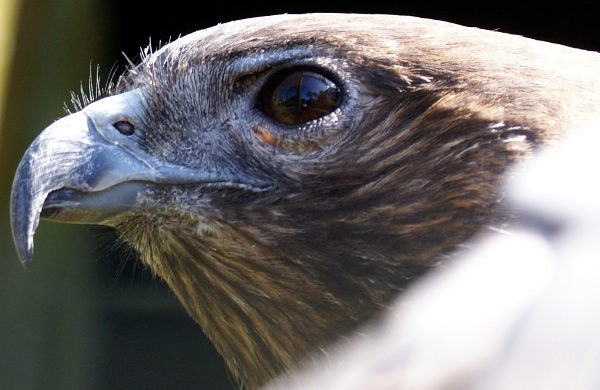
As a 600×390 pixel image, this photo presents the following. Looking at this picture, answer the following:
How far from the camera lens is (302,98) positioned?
244cm

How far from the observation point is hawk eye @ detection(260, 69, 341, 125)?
2.43 meters

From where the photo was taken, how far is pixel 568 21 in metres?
7.05

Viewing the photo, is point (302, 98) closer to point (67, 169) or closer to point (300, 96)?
point (300, 96)

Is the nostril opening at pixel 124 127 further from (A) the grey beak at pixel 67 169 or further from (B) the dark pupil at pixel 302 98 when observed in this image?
(B) the dark pupil at pixel 302 98

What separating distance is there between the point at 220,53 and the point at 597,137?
2.89 feet

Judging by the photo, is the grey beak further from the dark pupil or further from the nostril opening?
the dark pupil

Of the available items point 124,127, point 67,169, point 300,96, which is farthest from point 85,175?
point 300,96

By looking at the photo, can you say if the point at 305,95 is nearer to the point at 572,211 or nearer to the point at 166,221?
the point at 166,221

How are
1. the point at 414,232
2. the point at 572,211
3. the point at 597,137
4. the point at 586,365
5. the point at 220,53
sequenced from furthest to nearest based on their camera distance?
the point at 220,53 → the point at 414,232 → the point at 597,137 → the point at 572,211 → the point at 586,365

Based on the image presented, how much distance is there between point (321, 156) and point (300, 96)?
0.14 meters

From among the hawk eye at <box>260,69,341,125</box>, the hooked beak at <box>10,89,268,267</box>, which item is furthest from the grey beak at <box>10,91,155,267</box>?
the hawk eye at <box>260,69,341,125</box>

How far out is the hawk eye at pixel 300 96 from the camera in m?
2.43

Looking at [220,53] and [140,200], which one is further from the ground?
[220,53]

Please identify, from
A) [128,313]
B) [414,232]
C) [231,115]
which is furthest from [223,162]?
[128,313]
